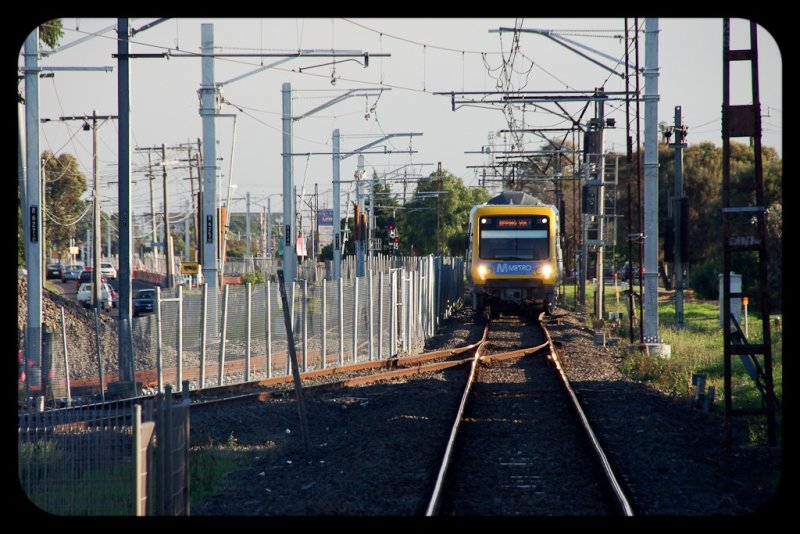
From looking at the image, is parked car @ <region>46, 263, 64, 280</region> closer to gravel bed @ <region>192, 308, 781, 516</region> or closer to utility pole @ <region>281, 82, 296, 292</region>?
utility pole @ <region>281, 82, 296, 292</region>

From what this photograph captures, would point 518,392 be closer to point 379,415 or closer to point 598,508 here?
point 379,415

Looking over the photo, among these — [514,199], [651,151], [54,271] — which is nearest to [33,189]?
[651,151]

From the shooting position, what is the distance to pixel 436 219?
7725 cm

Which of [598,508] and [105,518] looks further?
[598,508]

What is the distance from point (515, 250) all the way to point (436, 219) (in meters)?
48.3

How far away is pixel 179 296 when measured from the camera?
734 inches

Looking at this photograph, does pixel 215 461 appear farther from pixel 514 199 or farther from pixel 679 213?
pixel 514 199

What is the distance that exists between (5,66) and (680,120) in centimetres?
2493

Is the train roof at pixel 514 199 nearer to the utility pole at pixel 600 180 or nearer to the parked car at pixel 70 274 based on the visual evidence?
the utility pole at pixel 600 180

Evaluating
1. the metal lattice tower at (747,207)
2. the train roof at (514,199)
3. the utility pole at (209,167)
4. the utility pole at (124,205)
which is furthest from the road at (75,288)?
the metal lattice tower at (747,207)

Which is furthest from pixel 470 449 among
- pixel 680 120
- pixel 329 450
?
pixel 680 120

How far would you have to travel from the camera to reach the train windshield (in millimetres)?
28797

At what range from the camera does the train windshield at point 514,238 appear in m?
28.8

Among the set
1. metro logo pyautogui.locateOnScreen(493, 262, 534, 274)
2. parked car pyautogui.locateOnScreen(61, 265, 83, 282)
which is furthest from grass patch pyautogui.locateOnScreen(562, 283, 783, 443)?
parked car pyautogui.locateOnScreen(61, 265, 83, 282)
